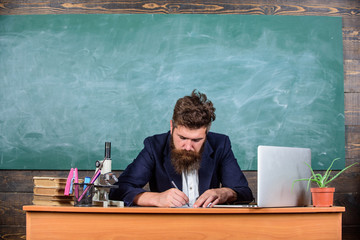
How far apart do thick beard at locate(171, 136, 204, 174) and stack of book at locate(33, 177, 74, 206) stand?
0.64 metres

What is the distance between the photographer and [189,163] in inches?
78.8

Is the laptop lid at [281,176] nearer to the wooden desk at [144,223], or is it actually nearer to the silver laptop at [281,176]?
the silver laptop at [281,176]

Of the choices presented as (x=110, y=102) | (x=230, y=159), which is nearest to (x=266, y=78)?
(x=230, y=159)

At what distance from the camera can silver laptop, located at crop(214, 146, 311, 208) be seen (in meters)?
1.35

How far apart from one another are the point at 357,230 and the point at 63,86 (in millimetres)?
2438

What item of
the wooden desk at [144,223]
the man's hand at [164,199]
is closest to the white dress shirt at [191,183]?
the man's hand at [164,199]

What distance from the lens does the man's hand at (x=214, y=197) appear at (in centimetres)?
153

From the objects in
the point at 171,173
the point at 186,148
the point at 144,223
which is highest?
the point at 186,148

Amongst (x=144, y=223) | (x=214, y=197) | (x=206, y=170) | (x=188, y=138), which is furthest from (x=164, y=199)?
(x=206, y=170)

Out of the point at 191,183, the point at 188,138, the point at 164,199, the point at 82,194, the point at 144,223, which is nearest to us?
the point at 144,223

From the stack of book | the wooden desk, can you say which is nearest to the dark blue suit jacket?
the stack of book

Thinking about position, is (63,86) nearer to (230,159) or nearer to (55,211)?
(230,159)

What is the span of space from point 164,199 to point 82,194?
336 millimetres

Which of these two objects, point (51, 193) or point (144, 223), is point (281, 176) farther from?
point (51, 193)
